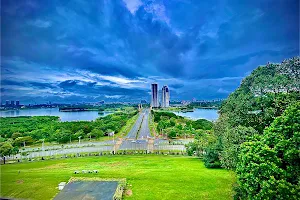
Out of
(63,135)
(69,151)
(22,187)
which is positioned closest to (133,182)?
(22,187)

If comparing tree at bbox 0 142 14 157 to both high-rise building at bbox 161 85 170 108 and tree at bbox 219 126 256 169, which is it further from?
high-rise building at bbox 161 85 170 108

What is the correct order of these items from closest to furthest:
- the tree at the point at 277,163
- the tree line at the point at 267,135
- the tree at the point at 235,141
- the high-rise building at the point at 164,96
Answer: the tree at the point at 277,163 < the tree line at the point at 267,135 < the tree at the point at 235,141 < the high-rise building at the point at 164,96

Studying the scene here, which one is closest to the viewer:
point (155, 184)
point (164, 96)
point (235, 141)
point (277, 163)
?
point (277, 163)

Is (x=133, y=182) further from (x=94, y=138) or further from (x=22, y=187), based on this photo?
(x=94, y=138)

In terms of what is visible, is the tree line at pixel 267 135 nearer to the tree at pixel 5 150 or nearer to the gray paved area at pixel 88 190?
the gray paved area at pixel 88 190

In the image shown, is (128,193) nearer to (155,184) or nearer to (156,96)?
(155,184)

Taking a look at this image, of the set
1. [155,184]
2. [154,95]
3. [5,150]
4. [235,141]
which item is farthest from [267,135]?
[154,95]

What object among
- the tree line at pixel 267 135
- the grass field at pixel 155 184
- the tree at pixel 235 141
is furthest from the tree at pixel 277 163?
the grass field at pixel 155 184

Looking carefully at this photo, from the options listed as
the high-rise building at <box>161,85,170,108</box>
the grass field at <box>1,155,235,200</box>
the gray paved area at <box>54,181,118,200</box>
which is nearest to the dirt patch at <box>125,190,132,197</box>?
the grass field at <box>1,155,235,200</box>
